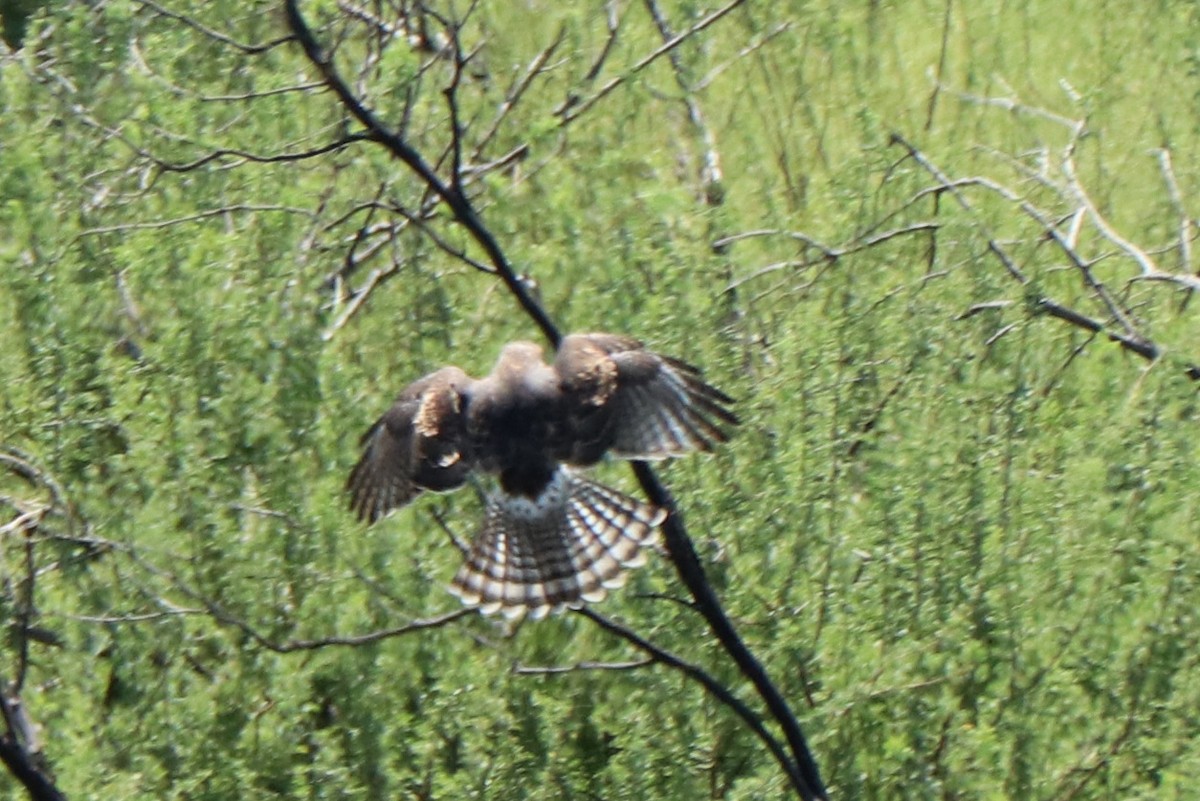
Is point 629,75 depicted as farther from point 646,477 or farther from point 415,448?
point 646,477

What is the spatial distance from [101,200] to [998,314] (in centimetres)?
295

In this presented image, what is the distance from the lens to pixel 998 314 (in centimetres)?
648

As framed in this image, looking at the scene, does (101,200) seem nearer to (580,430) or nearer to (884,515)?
(580,430)

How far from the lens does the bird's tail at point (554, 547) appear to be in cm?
599

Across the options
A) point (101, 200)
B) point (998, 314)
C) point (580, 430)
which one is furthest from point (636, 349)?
point (101, 200)

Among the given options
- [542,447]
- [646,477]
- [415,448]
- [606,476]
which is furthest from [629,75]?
[646,477]

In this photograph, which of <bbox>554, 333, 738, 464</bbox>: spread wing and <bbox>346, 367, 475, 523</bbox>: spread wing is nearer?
<bbox>554, 333, 738, 464</bbox>: spread wing

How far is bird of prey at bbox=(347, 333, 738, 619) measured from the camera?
5734 millimetres

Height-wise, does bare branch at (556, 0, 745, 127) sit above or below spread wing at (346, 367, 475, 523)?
above

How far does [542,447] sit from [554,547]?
1.53 ft

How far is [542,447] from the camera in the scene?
5969 mm

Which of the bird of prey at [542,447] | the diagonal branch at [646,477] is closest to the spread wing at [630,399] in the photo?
the bird of prey at [542,447]

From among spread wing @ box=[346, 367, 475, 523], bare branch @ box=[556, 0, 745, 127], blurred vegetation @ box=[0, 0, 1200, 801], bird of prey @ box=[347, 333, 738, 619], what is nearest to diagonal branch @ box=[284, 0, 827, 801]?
blurred vegetation @ box=[0, 0, 1200, 801]

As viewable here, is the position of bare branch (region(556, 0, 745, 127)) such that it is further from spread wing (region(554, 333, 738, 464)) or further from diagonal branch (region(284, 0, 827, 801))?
diagonal branch (region(284, 0, 827, 801))
